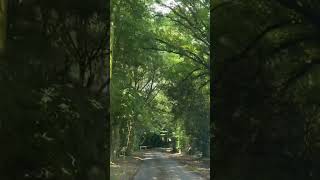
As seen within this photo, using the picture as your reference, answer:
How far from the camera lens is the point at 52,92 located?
7.36 ft

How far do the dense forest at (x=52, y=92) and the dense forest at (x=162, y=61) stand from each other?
5.96m

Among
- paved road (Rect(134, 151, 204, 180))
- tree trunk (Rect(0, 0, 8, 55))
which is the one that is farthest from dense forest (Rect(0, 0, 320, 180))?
paved road (Rect(134, 151, 204, 180))

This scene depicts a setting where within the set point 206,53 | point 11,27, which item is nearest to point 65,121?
point 11,27

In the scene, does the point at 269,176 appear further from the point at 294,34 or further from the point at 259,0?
the point at 259,0

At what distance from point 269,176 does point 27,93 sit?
51.2 inches

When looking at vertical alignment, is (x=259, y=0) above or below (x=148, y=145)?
above

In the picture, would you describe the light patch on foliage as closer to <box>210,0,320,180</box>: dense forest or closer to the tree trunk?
the tree trunk

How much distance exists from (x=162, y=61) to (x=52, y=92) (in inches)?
451

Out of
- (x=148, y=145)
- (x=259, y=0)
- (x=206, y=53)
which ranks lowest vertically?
(x=148, y=145)

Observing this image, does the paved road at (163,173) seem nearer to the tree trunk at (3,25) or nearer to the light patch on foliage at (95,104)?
the light patch on foliage at (95,104)

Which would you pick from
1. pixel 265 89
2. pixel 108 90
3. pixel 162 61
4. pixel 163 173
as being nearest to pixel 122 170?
pixel 163 173

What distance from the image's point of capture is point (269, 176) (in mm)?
2332

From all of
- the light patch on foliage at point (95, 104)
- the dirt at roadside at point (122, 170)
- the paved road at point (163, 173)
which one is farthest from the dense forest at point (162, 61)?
the light patch on foliage at point (95, 104)

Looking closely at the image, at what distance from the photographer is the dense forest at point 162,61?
9086mm
